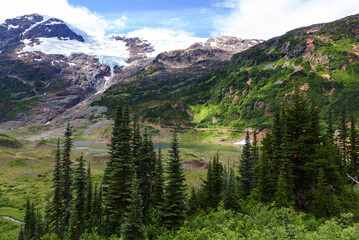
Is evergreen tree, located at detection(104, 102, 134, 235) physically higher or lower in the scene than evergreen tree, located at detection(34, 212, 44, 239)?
higher

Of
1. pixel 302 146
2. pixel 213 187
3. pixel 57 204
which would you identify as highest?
pixel 302 146

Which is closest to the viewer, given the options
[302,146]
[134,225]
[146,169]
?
[134,225]

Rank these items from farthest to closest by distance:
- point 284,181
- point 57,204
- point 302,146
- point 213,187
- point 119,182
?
1. point 213,187
2. point 57,204
3. point 302,146
4. point 284,181
5. point 119,182

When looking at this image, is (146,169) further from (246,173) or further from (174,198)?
(246,173)

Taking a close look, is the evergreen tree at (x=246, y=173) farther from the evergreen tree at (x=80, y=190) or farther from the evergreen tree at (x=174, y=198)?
the evergreen tree at (x=80, y=190)

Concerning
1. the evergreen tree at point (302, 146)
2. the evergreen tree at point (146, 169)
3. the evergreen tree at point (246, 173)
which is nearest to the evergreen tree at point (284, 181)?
the evergreen tree at point (302, 146)

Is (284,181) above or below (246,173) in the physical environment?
above

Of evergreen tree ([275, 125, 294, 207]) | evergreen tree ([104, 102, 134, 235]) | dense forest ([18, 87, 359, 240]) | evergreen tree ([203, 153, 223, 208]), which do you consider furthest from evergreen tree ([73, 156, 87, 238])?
evergreen tree ([275, 125, 294, 207])

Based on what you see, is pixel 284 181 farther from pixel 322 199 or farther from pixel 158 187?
pixel 158 187

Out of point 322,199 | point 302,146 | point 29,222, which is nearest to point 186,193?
point 322,199

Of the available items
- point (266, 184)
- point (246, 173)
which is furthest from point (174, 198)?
→ point (246, 173)

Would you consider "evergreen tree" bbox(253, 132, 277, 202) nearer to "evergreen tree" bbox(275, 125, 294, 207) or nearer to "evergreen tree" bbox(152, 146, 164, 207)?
"evergreen tree" bbox(275, 125, 294, 207)

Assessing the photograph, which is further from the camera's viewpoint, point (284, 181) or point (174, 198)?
point (284, 181)

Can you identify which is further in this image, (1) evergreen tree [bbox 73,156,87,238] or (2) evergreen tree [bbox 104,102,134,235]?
(1) evergreen tree [bbox 73,156,87,238]
